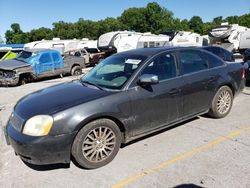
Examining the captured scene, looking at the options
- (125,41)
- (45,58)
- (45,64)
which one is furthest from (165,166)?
(125,41)

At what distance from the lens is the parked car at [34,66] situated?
12594mm

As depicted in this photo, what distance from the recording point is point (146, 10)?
73250 mm

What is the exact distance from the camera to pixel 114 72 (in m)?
4.49

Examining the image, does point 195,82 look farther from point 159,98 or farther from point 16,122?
point 16,122

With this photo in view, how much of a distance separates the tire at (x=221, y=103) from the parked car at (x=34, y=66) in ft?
33.0

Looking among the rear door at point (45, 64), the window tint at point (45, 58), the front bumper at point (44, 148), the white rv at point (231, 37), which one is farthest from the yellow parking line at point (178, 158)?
the white rv at point (231, 37)

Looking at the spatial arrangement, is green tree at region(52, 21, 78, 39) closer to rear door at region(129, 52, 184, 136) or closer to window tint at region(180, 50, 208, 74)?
window tint at region(180, 50, 208, 74)

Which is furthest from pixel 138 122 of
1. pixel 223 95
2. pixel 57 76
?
pixel 57 76

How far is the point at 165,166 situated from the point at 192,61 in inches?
84.3

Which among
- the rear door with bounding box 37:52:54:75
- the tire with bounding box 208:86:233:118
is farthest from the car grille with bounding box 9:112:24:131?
the rear door with bounding box 37:52:54:75

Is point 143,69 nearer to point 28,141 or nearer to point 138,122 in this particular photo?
point 138,122

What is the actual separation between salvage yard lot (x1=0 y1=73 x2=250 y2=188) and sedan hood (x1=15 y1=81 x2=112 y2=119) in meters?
0.86

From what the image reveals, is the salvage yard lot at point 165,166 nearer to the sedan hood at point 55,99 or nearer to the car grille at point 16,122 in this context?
the car grille at point 16,122

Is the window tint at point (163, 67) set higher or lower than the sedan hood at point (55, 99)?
higher
